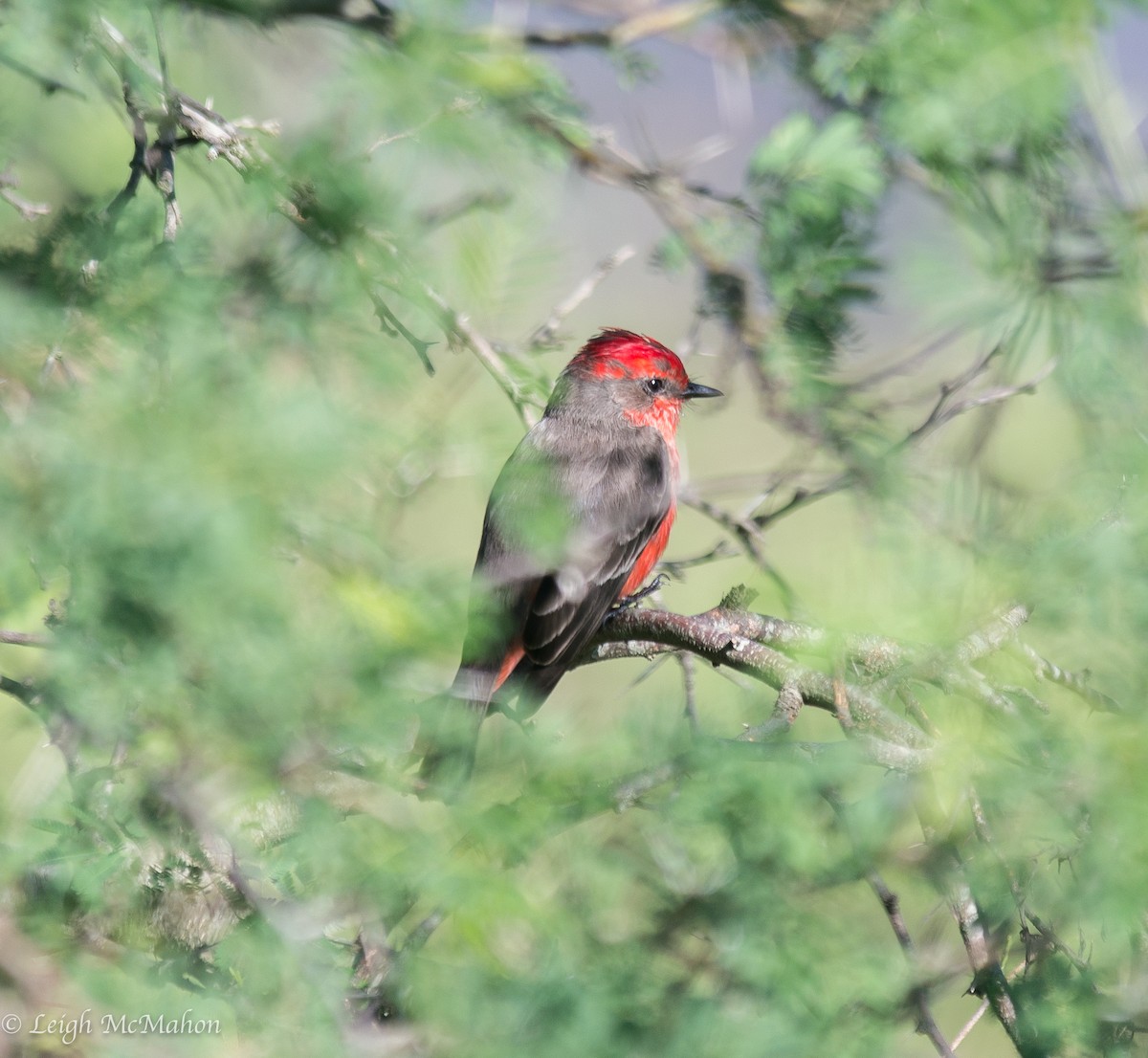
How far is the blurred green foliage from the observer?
1.54 meters

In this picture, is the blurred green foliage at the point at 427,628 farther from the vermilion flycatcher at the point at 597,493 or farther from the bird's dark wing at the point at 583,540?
the vermilion flycatcher at the point at 597,493

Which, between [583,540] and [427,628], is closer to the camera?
[427,628]

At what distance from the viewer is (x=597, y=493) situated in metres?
5.48

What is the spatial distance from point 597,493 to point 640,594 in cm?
65

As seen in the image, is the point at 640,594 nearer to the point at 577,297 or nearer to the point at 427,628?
the point at 577,297

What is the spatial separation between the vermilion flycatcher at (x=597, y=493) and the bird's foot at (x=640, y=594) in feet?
→ 0.19

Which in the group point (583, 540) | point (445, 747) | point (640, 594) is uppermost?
point (445, 747)

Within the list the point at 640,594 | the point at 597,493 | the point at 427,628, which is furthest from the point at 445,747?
the point at 597,493

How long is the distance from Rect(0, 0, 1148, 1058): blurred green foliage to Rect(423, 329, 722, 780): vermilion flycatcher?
150 cm

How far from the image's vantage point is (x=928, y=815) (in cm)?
232

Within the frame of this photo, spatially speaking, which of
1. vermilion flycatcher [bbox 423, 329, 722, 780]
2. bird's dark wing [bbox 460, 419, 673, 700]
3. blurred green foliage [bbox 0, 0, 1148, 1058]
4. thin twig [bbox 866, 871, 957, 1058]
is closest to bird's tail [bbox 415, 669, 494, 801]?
blurred green foliage [bbox 0, 0, 1148, 1058]

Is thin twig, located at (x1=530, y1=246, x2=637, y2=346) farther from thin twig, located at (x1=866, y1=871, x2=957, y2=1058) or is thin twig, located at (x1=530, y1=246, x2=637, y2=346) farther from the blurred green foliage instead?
thin twig, located at (x1=866, y1=871, x2=957, y2=1058)

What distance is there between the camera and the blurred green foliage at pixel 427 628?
5.07 feet

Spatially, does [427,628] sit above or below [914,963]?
above
